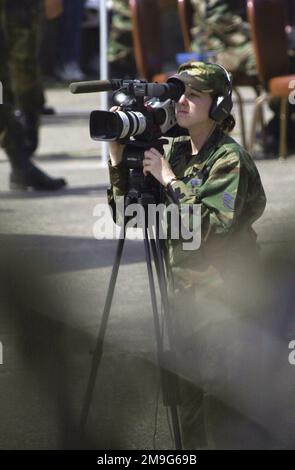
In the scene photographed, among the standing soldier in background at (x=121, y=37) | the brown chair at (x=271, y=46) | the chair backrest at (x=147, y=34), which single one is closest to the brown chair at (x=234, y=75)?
the chair backrest at (x=147, y=34)

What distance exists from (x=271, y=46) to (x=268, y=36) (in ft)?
0.25

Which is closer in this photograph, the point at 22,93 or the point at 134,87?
the point at 134,87

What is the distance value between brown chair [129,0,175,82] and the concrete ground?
184 cm

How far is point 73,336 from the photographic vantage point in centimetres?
402

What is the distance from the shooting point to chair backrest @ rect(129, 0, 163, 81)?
8.81 metres

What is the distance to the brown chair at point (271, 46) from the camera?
8289mm

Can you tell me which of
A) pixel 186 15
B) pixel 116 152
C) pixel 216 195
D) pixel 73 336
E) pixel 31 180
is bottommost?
pixel 73 336

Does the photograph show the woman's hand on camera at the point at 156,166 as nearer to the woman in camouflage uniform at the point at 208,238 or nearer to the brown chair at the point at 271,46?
the woman in camouflage uniform at the point at 208,238

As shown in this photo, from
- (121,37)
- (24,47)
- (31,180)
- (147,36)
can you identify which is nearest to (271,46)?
(147,36)

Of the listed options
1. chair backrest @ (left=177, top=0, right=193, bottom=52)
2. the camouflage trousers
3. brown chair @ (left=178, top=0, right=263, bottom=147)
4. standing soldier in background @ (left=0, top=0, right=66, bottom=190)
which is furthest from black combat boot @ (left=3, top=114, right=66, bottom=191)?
chair backrest @ (left=177, top=0, right=193, bottom=52)

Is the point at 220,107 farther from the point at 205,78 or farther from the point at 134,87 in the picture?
the point at 134,87

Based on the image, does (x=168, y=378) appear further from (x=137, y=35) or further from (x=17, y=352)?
(x=137, y=35)

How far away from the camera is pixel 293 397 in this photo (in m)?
4.16
